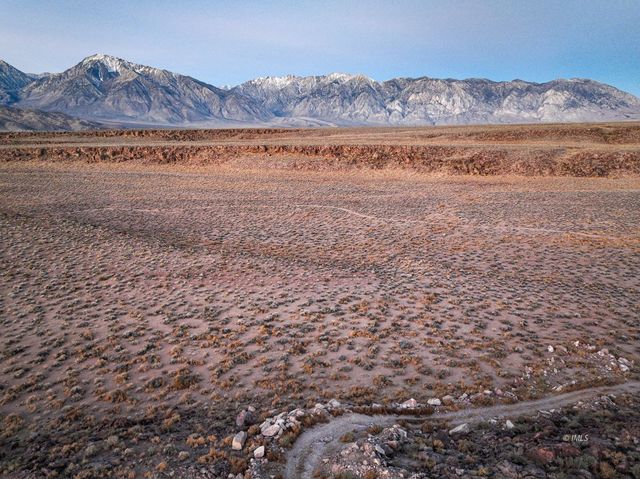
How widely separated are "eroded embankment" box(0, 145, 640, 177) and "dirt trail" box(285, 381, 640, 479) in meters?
38.0

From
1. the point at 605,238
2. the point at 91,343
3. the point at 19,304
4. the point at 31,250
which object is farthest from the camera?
the point at 605,238

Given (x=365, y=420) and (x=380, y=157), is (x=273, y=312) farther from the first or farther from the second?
(x=380, y=157)

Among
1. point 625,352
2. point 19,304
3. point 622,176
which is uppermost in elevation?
point 622,176

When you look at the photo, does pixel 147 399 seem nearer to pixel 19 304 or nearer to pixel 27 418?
pixel 27 418

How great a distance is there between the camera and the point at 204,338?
11.6 meters

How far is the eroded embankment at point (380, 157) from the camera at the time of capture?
137 feet

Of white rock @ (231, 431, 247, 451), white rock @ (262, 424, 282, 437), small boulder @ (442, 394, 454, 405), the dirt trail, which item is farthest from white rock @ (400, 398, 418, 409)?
white rock @ (231, 431, 247, 451)

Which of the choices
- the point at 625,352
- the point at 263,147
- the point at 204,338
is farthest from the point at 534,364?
the point at 263,147

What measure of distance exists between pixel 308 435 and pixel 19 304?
12.4 metres

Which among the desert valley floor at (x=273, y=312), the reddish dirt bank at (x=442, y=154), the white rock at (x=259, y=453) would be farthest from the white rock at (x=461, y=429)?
the reddish dirt bank at (x=442, y=154)

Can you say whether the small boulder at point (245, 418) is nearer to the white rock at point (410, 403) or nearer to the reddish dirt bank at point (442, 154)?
the white rock at point (410, 403)

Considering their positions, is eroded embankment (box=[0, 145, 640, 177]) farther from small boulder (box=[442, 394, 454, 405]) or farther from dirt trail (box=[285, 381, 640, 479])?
small boulder (box=[442, 394, 454, 405])

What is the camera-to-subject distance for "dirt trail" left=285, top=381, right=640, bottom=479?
6.62m

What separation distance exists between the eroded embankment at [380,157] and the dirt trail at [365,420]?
125 feet
